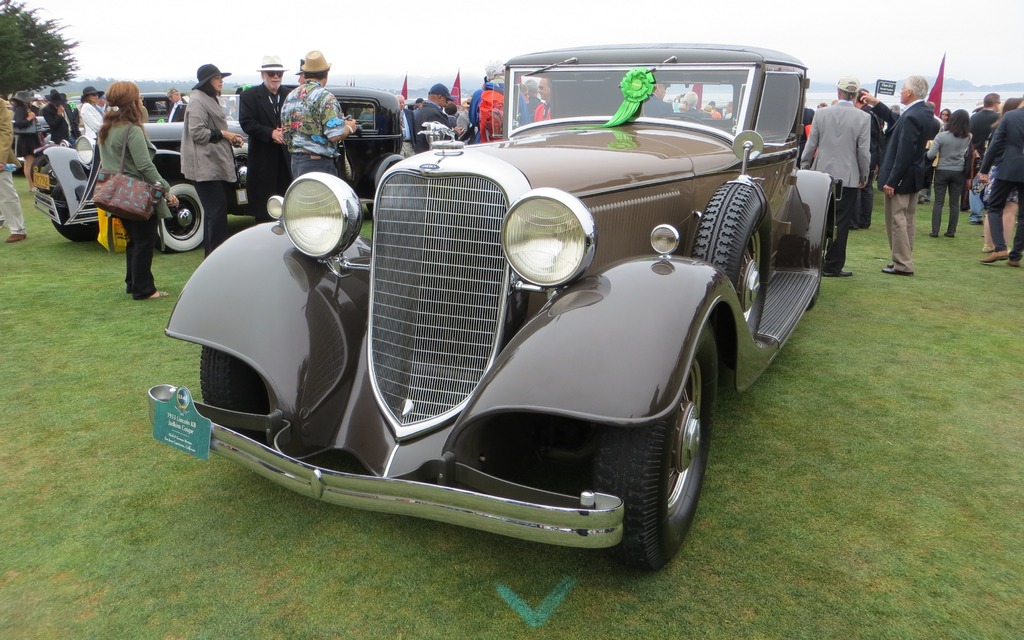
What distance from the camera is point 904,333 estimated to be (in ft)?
16.7

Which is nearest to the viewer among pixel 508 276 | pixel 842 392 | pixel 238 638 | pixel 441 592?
pixel 238 638

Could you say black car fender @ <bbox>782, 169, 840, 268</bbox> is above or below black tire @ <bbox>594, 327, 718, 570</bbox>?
above

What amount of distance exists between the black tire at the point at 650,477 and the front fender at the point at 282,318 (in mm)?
1136

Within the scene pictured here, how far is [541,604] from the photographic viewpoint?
229 centimetres

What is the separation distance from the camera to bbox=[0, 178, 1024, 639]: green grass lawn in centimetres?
221

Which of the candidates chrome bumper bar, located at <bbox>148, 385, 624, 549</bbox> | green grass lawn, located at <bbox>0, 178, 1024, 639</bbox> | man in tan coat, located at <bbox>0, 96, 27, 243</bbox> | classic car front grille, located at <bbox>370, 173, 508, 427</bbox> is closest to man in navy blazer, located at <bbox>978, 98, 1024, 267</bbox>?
green grass lawn, located at <bbox>0, 178, 1024, 639</bbox>

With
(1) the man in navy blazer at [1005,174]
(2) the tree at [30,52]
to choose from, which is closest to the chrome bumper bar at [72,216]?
(1) the man in navy blazer at [1005,174]

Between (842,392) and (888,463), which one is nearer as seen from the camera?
(888,463)

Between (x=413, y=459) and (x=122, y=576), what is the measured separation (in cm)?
104

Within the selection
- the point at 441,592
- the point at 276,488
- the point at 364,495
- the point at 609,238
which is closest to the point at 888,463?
the point at 609,238

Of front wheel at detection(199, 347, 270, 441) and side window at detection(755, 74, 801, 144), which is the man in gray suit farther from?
front wheel at detection(199, 347, 270, 441)

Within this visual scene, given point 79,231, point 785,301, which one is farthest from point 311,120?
point 79,231

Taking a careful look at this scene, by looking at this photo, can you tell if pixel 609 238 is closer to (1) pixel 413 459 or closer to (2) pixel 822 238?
(1) pixel 413 459

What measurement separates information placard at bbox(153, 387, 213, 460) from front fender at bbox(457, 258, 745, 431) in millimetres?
898
